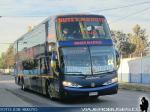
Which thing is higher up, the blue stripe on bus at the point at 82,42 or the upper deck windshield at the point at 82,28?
the upper deck windshield at the point at 82,28

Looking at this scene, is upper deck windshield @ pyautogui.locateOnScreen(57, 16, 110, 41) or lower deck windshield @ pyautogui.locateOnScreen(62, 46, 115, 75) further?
upper deck windshield @ pyautogui.locateOnScreen(57, 16, 110, 41)

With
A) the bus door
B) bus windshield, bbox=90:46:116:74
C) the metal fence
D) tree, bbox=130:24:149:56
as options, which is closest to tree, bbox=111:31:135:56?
tree, bbox=130:24:149:56

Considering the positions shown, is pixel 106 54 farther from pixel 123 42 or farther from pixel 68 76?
pixel 123 42

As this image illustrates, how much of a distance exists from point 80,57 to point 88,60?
0.37m

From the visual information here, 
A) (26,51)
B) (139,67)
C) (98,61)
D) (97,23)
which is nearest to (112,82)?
(98,61)

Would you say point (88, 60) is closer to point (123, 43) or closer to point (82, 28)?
point (82, 28)

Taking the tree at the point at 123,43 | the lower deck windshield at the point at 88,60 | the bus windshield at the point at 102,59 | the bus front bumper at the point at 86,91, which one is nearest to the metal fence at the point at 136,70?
the bus windshield at the point at 102,59

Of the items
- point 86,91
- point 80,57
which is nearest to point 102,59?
point 80,57

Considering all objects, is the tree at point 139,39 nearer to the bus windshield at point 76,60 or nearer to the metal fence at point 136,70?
the metal fence at point 136,70

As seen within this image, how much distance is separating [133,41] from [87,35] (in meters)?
79.0

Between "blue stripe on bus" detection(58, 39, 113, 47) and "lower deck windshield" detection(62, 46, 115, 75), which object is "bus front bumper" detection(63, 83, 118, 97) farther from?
"blue stripe on bus" detection(58, 39, 113, 47)

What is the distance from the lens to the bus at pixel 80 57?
21906 millimetres

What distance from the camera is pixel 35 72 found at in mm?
29266

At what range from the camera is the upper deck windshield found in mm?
22734
